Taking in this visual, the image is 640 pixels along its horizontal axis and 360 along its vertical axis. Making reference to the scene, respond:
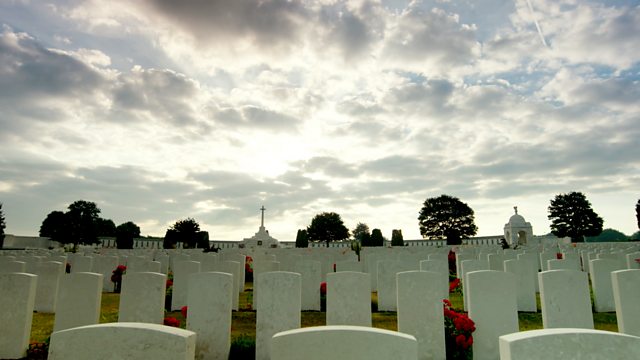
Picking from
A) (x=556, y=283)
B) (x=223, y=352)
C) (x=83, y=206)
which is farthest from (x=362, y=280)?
(x=83, y=206)

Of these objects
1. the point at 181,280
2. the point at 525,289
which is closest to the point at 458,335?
the point at 525,289

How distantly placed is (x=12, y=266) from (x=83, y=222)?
196 feet

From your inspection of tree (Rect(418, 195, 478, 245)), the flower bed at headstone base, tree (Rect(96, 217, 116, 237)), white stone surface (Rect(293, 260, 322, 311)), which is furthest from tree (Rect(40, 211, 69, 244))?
the flower bed at headstone base

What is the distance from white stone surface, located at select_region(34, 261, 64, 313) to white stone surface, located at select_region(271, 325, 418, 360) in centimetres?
836

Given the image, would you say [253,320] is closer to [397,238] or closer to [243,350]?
[243,350]

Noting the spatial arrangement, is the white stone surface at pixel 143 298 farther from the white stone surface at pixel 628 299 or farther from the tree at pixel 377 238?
the tree at pixel 377 238

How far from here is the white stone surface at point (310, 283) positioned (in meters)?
9.08

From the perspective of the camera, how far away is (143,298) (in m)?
5.61

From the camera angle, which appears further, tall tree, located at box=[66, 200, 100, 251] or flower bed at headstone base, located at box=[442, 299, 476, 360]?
tall tree, located at box=[66, 200, 100, 251]

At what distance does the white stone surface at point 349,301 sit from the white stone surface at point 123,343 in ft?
11.1

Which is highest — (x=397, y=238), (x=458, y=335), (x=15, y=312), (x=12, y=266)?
(x=397, y=238)

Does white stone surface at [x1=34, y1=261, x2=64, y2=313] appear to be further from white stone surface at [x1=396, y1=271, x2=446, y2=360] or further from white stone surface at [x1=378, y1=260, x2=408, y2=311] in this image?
white stone surface at [x1=396, y1=271, x2=446, y2=360]

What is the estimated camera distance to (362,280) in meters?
5.71

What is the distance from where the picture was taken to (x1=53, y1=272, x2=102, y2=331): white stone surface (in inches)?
224
